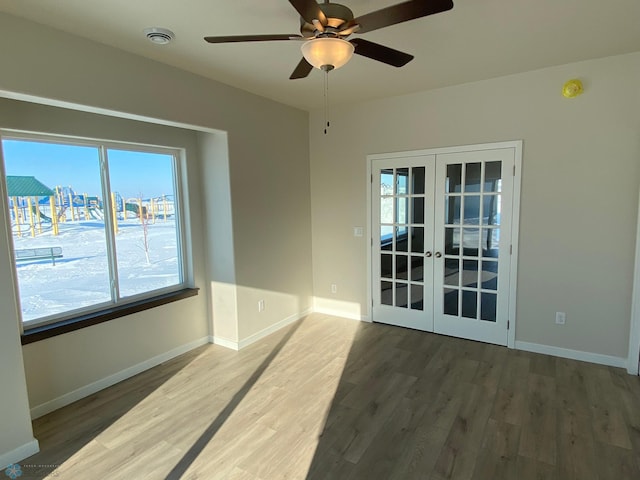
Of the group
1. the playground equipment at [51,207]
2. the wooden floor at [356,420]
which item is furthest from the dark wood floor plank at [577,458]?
the playground equipment at [51,207]

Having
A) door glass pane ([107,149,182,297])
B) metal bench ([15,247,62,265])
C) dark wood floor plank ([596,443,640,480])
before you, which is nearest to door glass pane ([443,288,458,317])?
dark wood floor plank ([596,443,640,480])

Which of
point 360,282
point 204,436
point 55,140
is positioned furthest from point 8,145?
point 360,282

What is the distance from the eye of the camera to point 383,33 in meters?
2.57

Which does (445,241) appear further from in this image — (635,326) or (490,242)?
(635,326)

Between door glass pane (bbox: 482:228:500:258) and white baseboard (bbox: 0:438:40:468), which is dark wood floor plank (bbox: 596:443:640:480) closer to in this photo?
door glass pane (bbox: 482:228:500:258)

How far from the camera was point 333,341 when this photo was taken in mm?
4082

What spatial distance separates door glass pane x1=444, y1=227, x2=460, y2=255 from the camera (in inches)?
156

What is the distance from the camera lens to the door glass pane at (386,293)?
177 inches

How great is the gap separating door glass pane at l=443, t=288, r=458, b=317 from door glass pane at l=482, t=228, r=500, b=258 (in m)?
0.55

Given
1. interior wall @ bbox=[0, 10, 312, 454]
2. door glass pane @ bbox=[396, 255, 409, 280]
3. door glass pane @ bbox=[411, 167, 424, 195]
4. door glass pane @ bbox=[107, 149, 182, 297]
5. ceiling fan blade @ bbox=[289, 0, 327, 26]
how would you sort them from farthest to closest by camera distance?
door glass pane @ bbox=[396, 255, 409, 280] → door glass pane @ bbox=[411, 167, 424, 195] → door glass pane @ bbox=[107, 149, 182, 297] → interior wall @ bbox=[0, 10, 312, 454] → ceiling fan blade @ bbox=[289, 0, 327, 26]

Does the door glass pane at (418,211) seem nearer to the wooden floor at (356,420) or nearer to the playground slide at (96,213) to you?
the wooden floor at (356,420)

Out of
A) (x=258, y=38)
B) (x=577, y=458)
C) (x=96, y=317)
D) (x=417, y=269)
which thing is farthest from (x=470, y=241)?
(x=96, y=317)

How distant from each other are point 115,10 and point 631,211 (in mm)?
4147

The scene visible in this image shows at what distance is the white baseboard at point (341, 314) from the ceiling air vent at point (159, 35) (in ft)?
11.7
